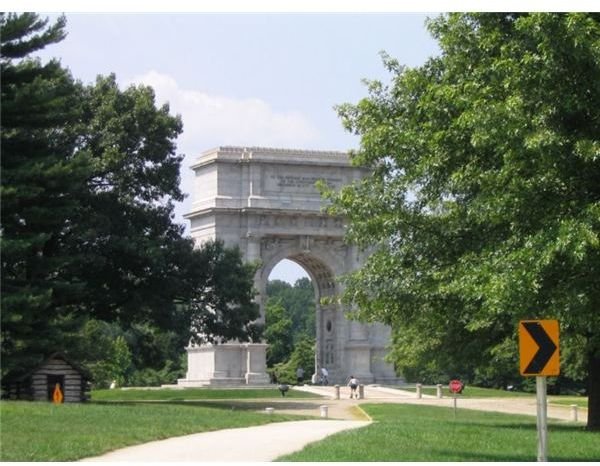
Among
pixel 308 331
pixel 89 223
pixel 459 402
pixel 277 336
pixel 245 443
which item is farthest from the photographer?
pixel 308 331

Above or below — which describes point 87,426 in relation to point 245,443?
above

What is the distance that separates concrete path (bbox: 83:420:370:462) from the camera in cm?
1967

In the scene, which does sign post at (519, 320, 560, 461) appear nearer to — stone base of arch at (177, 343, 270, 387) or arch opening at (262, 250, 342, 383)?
arch opening at (262, 250, 342, 383)

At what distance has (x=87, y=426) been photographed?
79.5 feet

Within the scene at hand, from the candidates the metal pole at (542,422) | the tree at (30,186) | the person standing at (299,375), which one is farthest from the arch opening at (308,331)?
the metal pole at (542,422)

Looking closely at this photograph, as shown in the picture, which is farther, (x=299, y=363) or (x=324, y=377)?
(x=299, y=363)

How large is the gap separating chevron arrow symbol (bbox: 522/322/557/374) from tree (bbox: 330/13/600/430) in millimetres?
3820

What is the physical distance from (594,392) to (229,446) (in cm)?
1117

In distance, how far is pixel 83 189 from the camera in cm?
4181

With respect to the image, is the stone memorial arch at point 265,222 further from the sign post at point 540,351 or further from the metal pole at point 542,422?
the sign post at point 540,351

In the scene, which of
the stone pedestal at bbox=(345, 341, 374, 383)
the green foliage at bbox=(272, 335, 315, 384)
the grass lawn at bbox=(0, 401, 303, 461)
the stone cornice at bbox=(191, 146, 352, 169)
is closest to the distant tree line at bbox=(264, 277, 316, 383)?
the green foliage at bbox=(272, 335, 315, 384)

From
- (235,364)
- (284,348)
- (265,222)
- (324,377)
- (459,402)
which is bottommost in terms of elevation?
(459,402)

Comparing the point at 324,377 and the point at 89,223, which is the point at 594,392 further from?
the point at 324,377

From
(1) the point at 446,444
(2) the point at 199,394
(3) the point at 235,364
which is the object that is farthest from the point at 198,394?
(1) the point at 446,444
